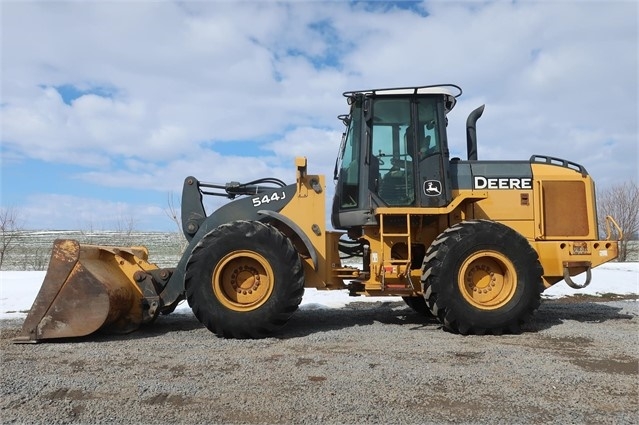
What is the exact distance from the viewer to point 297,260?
19.6 ft

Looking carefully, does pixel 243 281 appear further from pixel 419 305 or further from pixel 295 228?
pixel 419 305

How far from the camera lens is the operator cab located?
6633 mm

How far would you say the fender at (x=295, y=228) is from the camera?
6316 millimetres

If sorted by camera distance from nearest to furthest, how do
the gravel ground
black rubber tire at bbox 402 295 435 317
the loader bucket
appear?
1. the gravel ground
2. the loader bucket
3. black rubber tire at bbox 402 295 435 317

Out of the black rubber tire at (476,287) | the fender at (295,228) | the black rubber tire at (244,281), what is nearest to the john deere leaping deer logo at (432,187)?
the black rubber tire at (476,287)

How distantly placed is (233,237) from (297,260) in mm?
824

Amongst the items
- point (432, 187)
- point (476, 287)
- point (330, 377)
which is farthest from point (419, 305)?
point (330, 377)

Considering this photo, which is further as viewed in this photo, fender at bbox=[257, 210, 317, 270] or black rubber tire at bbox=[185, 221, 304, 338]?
fender at bbox=[257, 210, 317, 270]

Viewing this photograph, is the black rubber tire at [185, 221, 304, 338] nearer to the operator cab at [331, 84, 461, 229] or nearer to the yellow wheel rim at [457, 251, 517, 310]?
the operator cab at [331, 84, 461, 229]

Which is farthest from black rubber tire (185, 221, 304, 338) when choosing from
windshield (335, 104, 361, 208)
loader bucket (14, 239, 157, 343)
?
windshield (335, 104, 361, 208)

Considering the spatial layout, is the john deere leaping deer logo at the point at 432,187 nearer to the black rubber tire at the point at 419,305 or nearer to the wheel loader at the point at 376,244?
the wheel loader at the point at 376,244

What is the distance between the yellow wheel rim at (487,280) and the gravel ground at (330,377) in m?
0.49

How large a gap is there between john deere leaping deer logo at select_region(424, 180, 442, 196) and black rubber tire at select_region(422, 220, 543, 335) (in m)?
0.63

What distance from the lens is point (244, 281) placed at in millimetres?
6133
